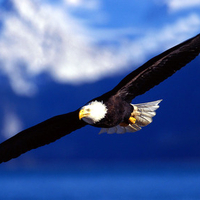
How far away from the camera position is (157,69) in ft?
25.6

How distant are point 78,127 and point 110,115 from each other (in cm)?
127

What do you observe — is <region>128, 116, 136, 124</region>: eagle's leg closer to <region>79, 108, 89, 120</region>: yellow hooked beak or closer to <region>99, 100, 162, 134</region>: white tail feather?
<region>99, 100, 162, 134</region>: white tail feather

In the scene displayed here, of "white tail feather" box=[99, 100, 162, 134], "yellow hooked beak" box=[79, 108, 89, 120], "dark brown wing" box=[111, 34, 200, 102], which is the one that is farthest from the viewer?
"white tail feather" box=[99, 100, 162, 134]

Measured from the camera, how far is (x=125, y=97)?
306 inches

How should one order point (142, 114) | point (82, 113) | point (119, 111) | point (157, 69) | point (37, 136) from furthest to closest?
point (37, 136)
point (142, 114)
point (157, 69)
point (119, 111)
point (82, 113)

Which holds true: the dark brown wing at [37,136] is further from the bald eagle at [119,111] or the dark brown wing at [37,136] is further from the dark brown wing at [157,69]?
the dark brown wing at [157,69]

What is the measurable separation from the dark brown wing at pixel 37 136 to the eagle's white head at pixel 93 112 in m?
1.14

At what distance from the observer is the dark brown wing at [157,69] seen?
7.64m

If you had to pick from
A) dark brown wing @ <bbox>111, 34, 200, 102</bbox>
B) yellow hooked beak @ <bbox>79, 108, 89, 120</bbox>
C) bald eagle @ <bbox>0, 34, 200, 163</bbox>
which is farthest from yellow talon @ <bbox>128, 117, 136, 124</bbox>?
yellow hooked beak @ <bbox>79, 108, 89, 120</bbox>

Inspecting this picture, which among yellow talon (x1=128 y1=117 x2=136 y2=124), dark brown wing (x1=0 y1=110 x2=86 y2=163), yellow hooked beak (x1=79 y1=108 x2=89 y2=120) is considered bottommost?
yellow hooked beak (x1=79 y1=108 x2=89 y2=120)

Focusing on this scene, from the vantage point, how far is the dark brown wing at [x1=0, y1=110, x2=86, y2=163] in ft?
27.7

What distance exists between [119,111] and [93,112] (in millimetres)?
486

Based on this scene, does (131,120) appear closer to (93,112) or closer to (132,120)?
(132,120)

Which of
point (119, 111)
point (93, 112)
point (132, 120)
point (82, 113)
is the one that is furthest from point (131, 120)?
point (82, 113)
